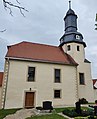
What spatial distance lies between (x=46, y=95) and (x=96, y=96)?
10.5m

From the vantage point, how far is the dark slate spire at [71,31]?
78.8ft

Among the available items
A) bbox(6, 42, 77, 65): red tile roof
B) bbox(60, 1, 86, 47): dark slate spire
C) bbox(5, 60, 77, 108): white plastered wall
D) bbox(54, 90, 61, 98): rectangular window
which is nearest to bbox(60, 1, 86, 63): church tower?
bbox(60, 1, 86, 47): dark slate spire

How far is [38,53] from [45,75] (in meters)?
3.78

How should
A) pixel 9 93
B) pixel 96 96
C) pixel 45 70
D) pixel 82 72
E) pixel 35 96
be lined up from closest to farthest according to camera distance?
pixel 9 93
pixel 35 96
pixel 45 70
pixel 82 72
pixel 96 96

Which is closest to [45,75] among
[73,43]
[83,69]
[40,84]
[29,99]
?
[40,84]

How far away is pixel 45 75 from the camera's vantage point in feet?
61.2

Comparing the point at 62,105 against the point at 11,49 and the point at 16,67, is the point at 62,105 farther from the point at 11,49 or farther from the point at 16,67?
the point at 11,49

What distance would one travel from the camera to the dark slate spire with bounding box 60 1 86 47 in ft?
78.8

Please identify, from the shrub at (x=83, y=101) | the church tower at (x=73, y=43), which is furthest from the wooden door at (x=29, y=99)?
the church tower at (x=73, y=43)

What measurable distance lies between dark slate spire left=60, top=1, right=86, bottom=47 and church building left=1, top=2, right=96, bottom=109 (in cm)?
22

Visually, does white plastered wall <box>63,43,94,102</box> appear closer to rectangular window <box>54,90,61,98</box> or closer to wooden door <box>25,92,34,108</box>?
rectangular window <box>54,90,61,98</box>

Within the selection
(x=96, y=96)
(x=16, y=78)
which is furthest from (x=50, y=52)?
(x=96, y=96)

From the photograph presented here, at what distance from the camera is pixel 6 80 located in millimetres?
16656

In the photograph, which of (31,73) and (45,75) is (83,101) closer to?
(45,75)
